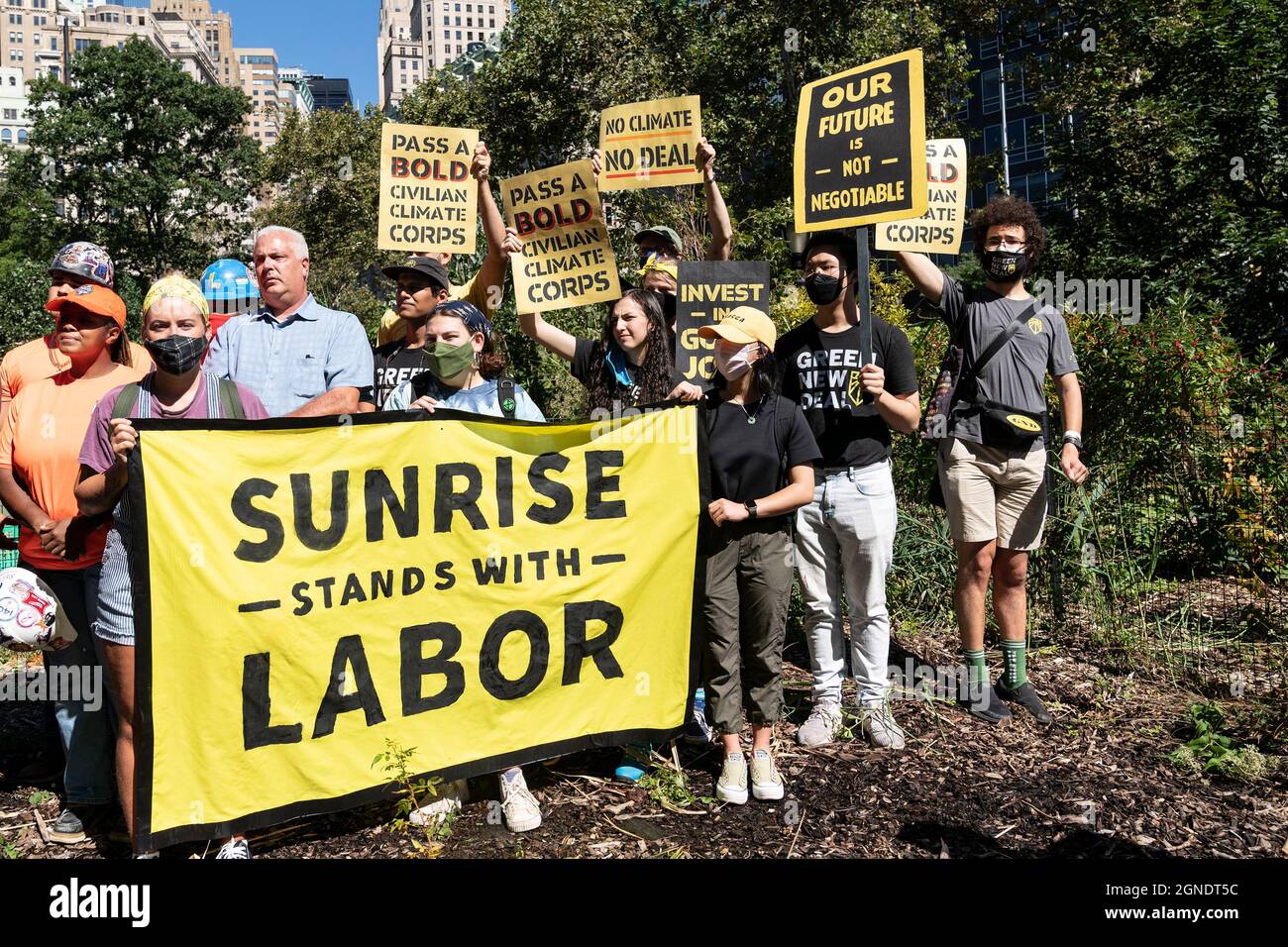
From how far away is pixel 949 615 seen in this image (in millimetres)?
6383

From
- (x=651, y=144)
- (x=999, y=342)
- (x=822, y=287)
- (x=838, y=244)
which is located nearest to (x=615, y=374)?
(x=822, y=287)

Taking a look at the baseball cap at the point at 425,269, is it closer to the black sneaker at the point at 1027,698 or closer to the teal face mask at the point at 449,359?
the teal face mask at the point at 449,359

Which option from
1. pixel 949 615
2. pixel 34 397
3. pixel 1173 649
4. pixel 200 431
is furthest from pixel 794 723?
pixel 34 397

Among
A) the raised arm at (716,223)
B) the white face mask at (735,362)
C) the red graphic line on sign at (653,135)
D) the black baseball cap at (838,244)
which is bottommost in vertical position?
the white face mask at (735,362)

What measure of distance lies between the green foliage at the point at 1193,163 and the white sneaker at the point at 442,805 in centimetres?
858

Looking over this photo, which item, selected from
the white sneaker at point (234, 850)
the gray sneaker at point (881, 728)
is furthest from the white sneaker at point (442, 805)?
the gray sneaker at point (881, 728)

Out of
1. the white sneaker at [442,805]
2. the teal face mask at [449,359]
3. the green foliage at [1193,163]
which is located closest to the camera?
the white sneaker at [442,805]

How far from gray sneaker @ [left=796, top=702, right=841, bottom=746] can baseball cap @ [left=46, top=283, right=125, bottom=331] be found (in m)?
3.35

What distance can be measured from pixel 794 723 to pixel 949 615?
6.09 feet

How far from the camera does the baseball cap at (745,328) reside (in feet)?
13.5

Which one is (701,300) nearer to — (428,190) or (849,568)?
(849,568)

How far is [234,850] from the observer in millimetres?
3549
